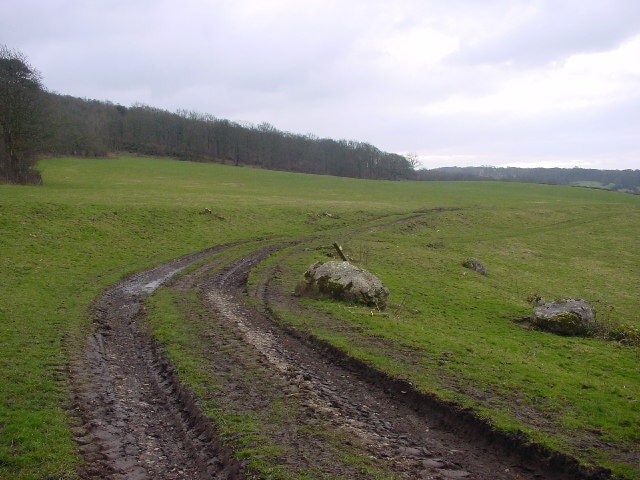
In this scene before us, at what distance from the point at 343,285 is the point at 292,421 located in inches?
424

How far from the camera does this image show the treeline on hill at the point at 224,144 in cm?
13038

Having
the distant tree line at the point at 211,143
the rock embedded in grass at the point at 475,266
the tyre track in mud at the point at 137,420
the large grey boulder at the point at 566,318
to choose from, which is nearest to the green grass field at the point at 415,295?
the tyre track in mud at the point at 137,420

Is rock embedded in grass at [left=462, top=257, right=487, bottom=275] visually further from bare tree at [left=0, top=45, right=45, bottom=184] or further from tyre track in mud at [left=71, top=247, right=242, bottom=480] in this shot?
bare tree at [left=0, top=45, right=45, bottom=184]

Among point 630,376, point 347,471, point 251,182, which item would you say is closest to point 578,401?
point 630,376

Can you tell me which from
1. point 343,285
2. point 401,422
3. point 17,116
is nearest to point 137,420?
point 401,422

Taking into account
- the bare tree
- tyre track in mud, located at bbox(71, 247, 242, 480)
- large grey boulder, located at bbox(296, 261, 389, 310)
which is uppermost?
the bare tree

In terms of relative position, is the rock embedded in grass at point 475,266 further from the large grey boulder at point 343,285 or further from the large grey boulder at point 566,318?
the large grey boulder at point 343,285

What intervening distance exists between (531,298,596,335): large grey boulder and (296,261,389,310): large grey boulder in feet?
21.3

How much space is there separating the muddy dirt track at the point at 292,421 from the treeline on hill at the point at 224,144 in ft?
347

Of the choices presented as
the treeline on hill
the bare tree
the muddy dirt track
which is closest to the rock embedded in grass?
the muddy dirt track

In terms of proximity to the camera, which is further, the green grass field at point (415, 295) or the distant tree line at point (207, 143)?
the distant tree line at point (207, 143)

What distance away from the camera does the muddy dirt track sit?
26.5 feet

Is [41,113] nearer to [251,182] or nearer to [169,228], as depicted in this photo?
[169,228]

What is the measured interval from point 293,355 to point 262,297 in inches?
279
